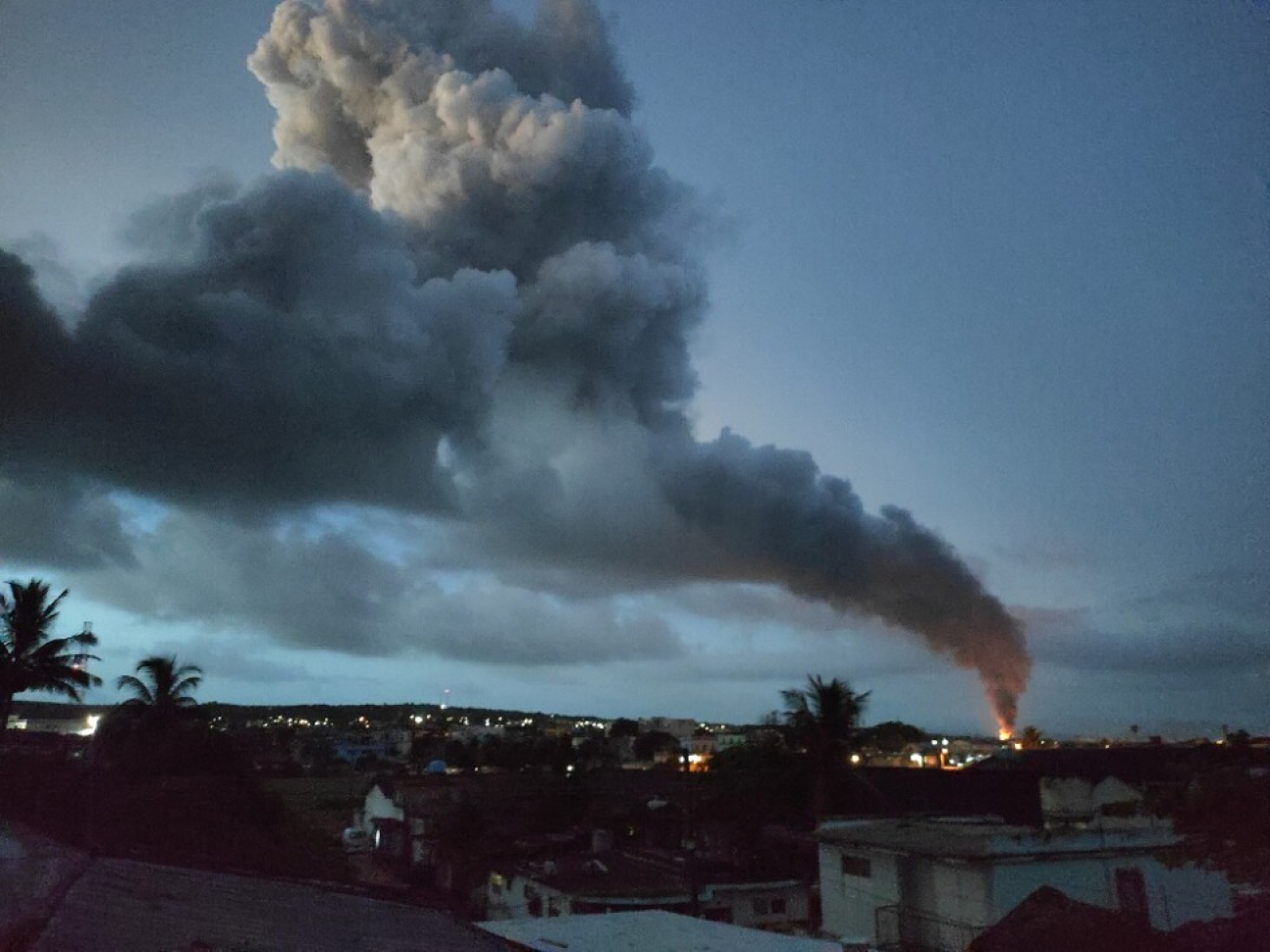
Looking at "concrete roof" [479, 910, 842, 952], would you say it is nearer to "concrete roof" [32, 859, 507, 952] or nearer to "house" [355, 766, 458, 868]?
"concrete roof" [32, 859, 507, 952]

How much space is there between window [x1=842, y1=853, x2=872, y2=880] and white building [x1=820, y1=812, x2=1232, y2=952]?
0.04 m

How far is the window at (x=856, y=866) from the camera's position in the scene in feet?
79.9

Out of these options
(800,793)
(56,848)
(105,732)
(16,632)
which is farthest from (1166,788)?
(16,632)

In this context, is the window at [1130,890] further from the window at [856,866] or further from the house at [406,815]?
the house at [406,815]

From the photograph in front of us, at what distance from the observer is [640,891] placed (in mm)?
25078

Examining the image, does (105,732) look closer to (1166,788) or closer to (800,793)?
(800,793)

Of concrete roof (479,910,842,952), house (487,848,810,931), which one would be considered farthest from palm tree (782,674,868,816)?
concrete roof (479,910,842,952)

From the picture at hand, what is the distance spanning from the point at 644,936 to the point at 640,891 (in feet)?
35.5

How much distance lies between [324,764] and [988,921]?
70.2 metres

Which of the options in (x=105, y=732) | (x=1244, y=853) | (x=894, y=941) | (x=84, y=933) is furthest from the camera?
(x=105, y=732)

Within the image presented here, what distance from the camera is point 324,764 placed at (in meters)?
81.8

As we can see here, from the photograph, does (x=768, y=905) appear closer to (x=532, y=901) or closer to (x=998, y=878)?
(x=532, y=901)

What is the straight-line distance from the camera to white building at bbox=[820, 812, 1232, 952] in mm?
21188

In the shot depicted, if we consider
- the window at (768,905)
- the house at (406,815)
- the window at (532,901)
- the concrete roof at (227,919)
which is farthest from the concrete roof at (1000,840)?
the house at (406,815)
